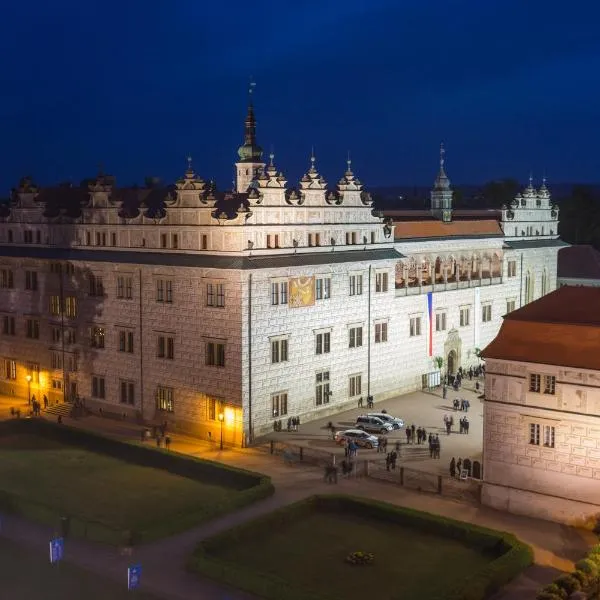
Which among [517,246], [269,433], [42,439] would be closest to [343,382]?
[269,433]

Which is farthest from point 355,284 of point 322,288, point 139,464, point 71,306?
point 139,464

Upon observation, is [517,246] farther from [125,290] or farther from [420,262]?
[125,290]

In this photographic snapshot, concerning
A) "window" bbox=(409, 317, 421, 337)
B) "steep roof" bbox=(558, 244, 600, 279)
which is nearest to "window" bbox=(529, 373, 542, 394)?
"window" bbox=(409, 317, 421, 337)

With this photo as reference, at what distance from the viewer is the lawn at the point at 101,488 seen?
1531 inches

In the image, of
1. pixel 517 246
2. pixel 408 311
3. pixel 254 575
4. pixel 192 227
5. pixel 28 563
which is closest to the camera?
pixel 254 575

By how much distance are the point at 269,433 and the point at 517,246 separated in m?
31.8

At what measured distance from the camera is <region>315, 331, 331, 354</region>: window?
55.5 metres

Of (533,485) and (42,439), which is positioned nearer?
(533,485)

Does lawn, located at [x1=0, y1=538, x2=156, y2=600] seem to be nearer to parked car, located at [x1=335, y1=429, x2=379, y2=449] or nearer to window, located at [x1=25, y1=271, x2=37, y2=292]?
parked car, located at [x1=335, y1=429, x2=379, y2=449]

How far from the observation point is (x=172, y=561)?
34.1 metres

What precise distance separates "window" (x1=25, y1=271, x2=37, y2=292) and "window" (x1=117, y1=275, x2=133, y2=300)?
8560 mm

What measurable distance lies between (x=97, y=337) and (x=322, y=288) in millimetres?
14850

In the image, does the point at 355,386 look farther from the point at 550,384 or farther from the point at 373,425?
the point at 550,384

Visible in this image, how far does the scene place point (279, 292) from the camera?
5275 centimetres
